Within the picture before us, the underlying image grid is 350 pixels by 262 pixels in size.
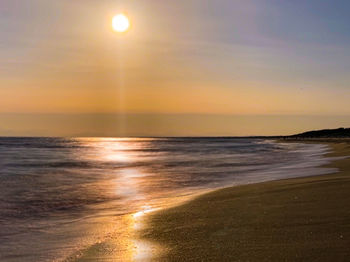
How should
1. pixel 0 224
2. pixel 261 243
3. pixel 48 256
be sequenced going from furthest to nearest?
pixel 0 224 → pixel 48 256 → pixel 261 243

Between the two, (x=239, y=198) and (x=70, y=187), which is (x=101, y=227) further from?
(x=70, y=187)

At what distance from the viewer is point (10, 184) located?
20438 millimetres

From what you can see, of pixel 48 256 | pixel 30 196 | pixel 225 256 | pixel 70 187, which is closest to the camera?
pixel 225 256

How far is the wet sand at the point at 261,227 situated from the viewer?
662 centimetres

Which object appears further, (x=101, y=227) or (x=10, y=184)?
(x=10, y=184)

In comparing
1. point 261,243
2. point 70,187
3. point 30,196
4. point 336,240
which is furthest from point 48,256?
point 70,187

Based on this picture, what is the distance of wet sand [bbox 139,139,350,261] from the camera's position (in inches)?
261

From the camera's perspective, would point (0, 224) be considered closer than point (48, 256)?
No

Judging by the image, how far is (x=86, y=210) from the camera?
13.9m

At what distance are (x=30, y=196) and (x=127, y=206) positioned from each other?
4.55m

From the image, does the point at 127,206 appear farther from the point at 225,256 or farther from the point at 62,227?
the point at 225,256

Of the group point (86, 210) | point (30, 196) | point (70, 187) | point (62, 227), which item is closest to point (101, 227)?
point (62, 227)

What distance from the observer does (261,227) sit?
8.32 m

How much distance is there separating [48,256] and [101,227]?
2840 mm
